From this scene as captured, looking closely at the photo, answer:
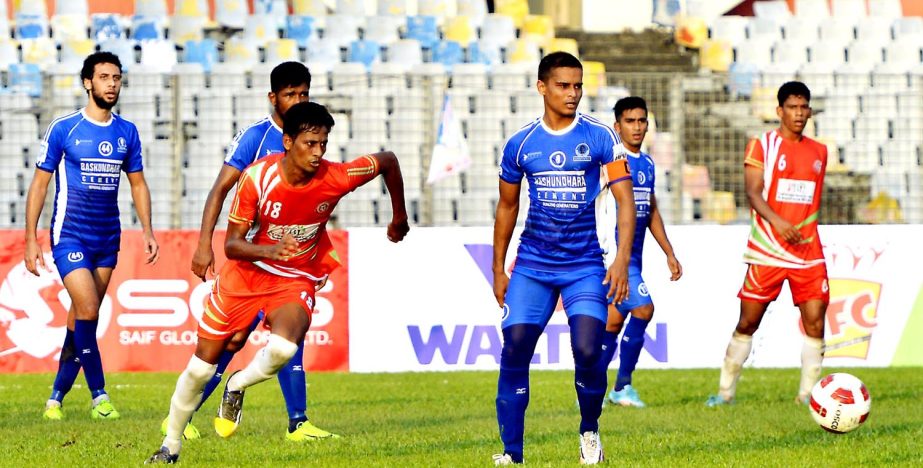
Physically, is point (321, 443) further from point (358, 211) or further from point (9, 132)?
point (9, 132)

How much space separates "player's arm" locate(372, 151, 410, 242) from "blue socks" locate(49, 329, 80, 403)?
3.57 metres

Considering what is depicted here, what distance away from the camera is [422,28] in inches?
862

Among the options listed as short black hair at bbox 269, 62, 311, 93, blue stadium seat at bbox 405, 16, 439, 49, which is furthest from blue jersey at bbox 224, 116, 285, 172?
blue stadium seat at bbox 405, 16, 439, 49

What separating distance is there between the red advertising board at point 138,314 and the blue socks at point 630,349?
4.20 metres

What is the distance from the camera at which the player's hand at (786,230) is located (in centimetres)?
997

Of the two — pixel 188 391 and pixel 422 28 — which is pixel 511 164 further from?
pixel 422 28

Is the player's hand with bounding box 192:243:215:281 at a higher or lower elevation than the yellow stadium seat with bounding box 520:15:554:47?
lower

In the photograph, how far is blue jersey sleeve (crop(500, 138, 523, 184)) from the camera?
7.07 m

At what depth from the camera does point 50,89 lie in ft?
55.1

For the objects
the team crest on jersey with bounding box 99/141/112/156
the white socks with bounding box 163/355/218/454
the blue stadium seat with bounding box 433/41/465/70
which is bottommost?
the white socks with bounding box 163/355/218/454

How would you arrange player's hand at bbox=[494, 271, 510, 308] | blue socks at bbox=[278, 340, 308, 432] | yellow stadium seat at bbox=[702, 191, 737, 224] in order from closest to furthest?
player's hand at bbox=[494, 271, 510, 308] → blue socks at bbox=[278, 340, 308, 432] → yellow stadium seat at bbox=[702, 191, 737, 224]

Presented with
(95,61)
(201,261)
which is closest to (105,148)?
(95,61)

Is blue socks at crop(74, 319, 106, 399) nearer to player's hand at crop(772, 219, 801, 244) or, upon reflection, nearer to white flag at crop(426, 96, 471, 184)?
player's hand at crop(772, 219, 801, 244)

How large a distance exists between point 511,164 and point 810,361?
438 cm
